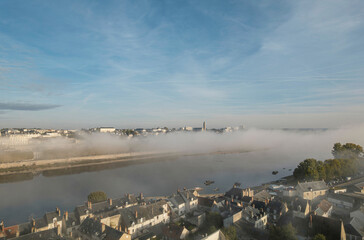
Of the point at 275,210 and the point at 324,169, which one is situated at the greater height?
the point at 324,169

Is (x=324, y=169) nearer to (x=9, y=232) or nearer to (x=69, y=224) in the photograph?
(x=69, y=224)

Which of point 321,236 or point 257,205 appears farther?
point 257,205

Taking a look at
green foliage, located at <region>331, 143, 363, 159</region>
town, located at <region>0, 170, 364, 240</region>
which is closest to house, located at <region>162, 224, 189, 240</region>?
town, located at <region>0, 170, 364, 240</region>

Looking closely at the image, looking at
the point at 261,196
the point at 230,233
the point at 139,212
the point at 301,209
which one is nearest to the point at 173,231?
the point at 139,212

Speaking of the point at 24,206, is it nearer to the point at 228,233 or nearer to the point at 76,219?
the point at 76,219

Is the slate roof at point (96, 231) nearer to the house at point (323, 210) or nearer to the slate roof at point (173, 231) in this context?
the slate roof at point (173, 231)

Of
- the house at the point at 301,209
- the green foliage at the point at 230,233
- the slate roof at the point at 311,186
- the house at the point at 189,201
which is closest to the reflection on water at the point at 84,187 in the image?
the house at the point at 189,201

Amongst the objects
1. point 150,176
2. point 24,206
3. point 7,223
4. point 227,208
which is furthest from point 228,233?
point 150,176
